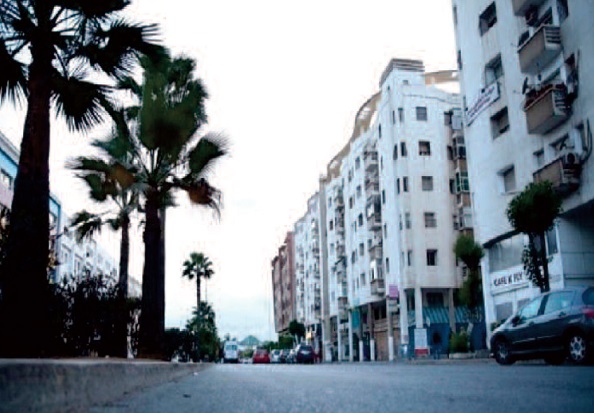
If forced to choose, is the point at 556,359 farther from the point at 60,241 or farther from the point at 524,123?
the point at 60,241

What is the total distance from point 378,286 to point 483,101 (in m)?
25.3

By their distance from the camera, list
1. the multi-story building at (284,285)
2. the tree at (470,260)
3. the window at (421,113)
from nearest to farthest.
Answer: the tree at (470,260)
the window at (421,113)
the multi-story building at (284,285)

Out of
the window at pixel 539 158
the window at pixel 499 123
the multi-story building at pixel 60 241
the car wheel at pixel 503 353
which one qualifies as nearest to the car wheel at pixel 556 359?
the car wheel at pixel 503 353

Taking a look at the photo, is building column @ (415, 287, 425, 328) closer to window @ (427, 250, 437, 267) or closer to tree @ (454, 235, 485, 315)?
window @ (427, 250, 437, 267)

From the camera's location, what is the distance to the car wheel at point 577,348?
41.1 ft

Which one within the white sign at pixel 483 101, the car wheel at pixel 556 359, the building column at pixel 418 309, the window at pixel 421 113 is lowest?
the car wheel at pixel 556 359

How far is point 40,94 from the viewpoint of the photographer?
9.21 m

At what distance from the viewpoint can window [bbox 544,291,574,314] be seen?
13.5 meters

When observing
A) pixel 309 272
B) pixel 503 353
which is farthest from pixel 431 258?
pixel 309 272

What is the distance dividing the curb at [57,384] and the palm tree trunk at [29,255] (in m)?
2.16

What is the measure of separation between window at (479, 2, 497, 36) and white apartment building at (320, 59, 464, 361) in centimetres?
1738

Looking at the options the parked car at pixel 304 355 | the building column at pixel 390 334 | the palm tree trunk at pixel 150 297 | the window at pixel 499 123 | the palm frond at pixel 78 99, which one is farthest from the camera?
the building column at pixel 390 334

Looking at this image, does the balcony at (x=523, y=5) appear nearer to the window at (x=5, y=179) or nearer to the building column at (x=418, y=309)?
the building column at (x=418, y=309)

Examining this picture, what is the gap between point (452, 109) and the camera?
50969 millimetres
